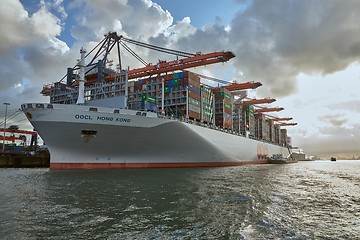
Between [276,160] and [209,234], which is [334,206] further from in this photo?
[276,160]

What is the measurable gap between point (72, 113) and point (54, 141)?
3.25 m

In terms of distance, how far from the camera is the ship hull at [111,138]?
24.5 m

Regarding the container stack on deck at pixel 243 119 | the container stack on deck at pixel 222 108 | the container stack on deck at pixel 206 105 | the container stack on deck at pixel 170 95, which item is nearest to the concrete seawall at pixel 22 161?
the container stack on deck at pixel 170 95

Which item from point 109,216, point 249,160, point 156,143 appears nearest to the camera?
point 109,216

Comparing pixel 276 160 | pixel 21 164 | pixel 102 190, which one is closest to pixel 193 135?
pixel 102 190

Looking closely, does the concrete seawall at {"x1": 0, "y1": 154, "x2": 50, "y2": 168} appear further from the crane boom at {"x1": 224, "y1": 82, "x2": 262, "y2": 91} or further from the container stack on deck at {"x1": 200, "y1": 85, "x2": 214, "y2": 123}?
the crane boom at {"x1": 224, "y1": 82, "x2": 262, "y2": 91}

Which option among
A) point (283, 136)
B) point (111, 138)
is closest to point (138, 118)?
point (111, 138)

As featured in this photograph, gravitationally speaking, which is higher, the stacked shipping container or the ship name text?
the stacked shipping container

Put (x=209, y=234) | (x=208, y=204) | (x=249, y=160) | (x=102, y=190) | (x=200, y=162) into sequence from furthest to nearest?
(x=249, y=160) → (x=200, y=162) → (x=102, y=190) → (x=208, y=204) → (x=209, y=234)

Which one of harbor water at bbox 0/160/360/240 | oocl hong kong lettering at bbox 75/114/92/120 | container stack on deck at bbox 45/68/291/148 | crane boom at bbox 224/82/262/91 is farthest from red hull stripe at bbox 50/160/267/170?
crane boom at bbox 224/82/262/91

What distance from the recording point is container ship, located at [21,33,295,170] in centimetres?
2500

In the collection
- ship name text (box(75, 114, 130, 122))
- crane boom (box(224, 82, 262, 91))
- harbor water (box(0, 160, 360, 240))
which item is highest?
crane boom (box(224, 82, 262, 91))

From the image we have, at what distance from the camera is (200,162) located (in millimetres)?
→ 35844

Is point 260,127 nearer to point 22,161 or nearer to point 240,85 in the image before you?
point 240,85
